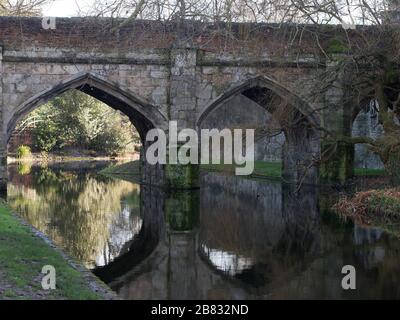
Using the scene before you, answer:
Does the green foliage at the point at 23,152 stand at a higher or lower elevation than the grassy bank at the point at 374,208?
higher

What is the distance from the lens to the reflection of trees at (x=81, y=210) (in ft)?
34.1

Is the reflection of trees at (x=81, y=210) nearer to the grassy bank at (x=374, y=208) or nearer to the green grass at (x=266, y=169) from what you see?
the grassy bank at (x=374, y=208)

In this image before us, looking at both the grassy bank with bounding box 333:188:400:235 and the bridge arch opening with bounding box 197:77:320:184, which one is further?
the bridge arch opening with bounding box 197:77:320:184

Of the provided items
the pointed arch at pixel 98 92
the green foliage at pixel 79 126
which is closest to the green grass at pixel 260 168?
the pointed arch at pixel 98 92


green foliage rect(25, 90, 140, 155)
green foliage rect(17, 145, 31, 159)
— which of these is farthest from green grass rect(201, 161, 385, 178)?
green foliage rect(17, 145, 31, 159)

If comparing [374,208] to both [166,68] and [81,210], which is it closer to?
[81,210]

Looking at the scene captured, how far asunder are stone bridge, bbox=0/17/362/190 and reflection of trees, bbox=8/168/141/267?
71.3 inches

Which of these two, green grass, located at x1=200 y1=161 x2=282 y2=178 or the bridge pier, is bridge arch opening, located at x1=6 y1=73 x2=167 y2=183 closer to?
the bridge pier

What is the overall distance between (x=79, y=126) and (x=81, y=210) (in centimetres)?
2610

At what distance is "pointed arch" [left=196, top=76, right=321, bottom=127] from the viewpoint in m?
18.2

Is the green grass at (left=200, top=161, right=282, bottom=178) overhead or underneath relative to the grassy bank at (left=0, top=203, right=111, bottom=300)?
overhead

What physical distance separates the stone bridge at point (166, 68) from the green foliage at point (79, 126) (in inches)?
849

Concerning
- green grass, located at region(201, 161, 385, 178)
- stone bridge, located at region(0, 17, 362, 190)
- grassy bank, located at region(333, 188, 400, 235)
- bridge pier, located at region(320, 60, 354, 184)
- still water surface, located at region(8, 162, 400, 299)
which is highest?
stone bridge, located at region(0, 17, 362, 190)
